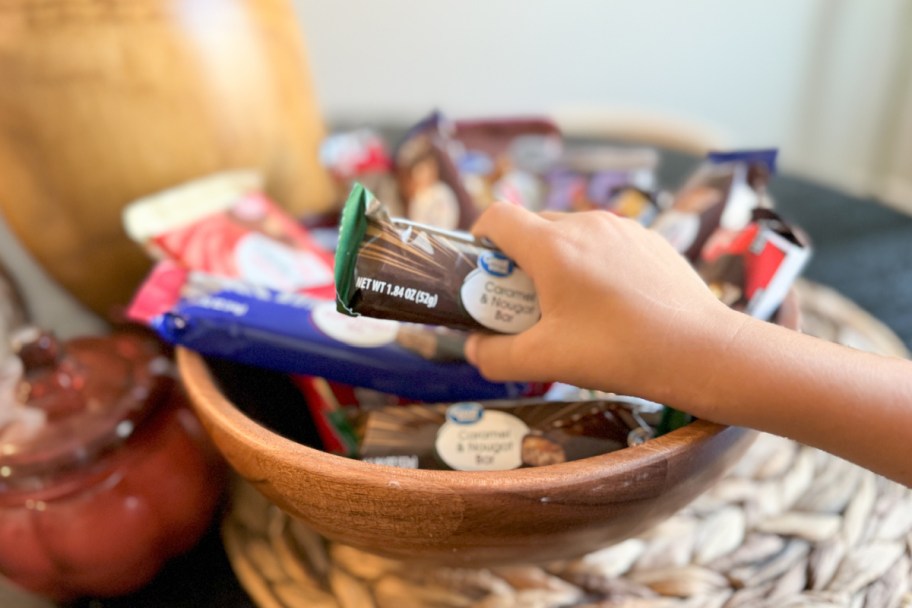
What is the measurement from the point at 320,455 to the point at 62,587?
0.62 feet

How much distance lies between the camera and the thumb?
1.00 feet

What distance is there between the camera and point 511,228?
0.32 meters

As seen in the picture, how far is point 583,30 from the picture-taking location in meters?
1.17

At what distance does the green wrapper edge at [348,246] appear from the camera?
30 centimetres

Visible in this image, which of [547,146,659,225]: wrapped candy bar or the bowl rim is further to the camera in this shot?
[547,146,659,225]: wrapped candy bar

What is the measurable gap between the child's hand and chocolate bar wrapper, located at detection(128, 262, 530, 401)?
4cm

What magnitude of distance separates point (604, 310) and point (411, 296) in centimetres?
8

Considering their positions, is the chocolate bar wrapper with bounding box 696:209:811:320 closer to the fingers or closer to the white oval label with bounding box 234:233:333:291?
the fingers

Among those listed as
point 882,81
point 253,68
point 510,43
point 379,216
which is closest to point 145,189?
point 253,68

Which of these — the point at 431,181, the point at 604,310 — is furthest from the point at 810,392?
the point at 431,181

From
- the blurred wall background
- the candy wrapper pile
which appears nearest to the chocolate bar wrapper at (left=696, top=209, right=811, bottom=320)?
the candy wrapper pile

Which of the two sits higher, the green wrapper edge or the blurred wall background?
the green wrapper edge

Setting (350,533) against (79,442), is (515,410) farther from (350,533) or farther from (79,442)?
(79,442)

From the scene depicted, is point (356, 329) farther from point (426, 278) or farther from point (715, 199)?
point (715, 199)
